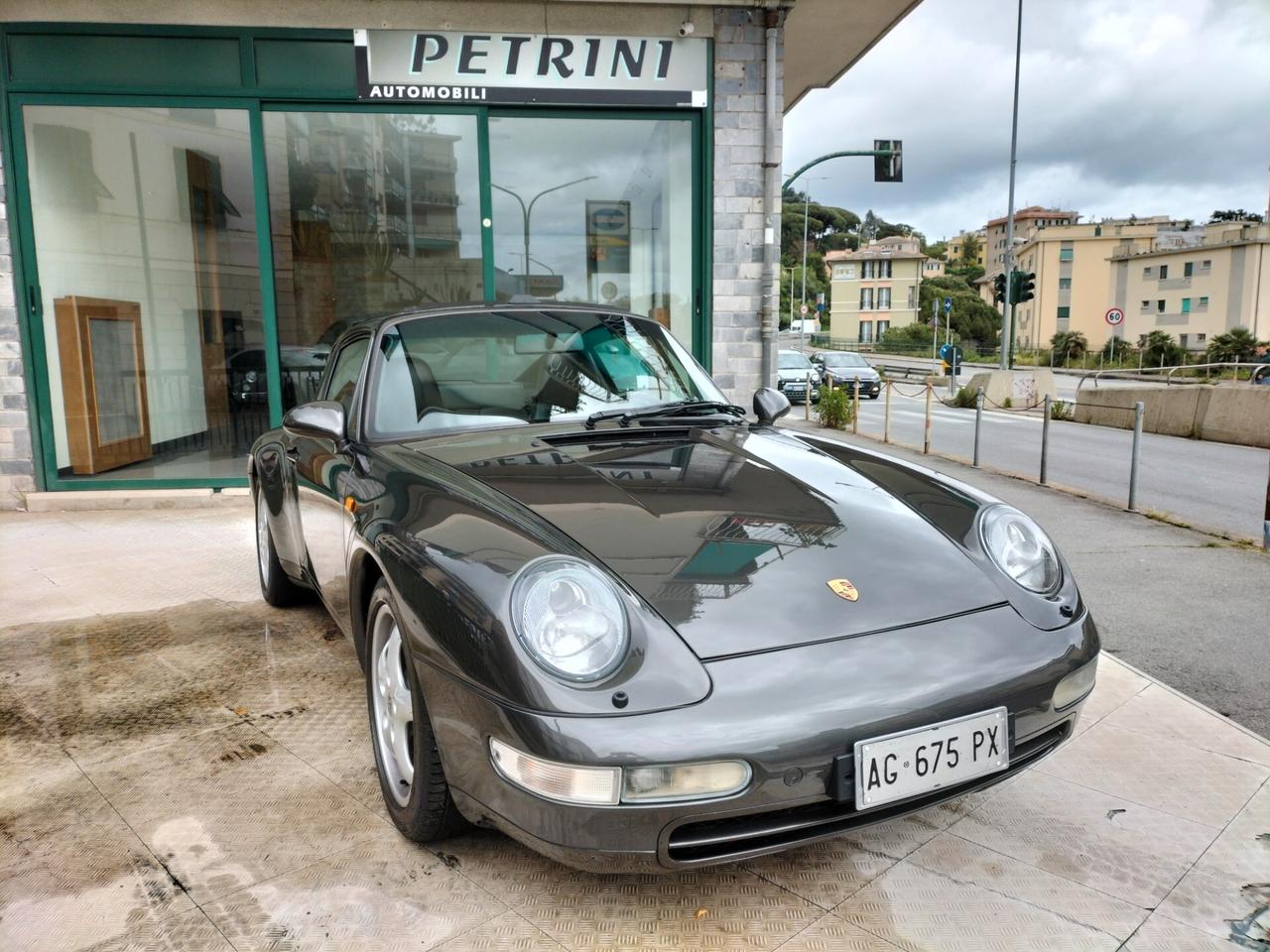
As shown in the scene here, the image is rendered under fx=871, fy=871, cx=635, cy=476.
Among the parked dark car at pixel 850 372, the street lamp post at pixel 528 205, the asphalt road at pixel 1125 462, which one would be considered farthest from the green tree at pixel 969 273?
the street lamp post at pixel 528 205

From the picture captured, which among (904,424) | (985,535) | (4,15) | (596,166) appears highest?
(4,15)

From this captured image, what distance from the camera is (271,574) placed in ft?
13.8

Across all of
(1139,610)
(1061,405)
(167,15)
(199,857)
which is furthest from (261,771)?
(1061,405)

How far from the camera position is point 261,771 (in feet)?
8.55

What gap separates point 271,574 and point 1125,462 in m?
10.5

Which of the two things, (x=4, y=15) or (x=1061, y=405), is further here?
(x=1061, y=405)

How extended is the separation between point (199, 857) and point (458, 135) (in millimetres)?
6670

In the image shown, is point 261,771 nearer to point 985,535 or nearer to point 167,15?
point 985,535

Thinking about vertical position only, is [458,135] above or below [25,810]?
above

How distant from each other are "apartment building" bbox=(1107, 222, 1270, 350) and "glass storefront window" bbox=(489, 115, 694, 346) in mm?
60699

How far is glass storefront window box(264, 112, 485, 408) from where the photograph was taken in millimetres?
7469

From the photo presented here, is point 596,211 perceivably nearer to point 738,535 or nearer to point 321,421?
point 321,421

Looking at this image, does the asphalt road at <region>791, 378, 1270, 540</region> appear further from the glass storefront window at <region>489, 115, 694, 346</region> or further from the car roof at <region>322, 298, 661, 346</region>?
the car roof at <region>322, 298, 661, 346</region>

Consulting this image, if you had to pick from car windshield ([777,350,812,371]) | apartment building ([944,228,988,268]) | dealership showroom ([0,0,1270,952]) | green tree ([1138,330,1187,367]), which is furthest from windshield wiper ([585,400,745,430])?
apartment building ([944,228,988,268])
